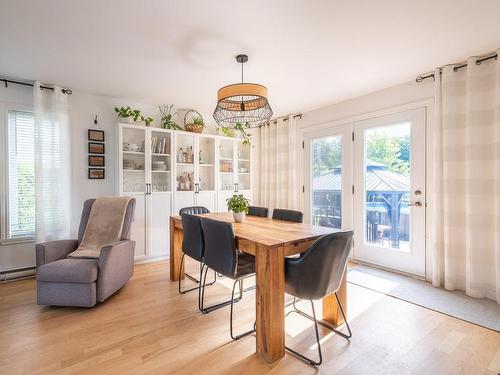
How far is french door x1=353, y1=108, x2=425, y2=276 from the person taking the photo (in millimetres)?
3164

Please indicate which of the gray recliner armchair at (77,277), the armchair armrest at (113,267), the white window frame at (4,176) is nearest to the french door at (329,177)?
the armchair armrest at (113,267)

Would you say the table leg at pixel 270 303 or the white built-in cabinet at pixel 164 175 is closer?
the table leg at pixel 270 303

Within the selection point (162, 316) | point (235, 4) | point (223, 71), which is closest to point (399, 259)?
point (162, 316)

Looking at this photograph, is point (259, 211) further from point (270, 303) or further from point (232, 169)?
point (270, 303)

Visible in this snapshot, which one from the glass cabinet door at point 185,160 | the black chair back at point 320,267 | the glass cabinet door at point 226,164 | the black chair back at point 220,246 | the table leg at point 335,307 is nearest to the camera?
the black chair back at point 320,267

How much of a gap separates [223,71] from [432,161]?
100 inches

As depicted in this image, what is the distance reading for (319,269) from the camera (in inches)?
65.8

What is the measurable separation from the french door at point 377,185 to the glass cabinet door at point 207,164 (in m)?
1.66

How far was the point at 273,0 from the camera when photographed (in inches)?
Result: 70.4

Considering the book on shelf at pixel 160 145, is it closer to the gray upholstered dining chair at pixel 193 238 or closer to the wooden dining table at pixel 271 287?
the gray upholstered dining chair at pixel 193 238

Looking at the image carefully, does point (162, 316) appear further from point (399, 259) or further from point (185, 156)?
point (399, 259)

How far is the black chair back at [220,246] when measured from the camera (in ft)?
6.54

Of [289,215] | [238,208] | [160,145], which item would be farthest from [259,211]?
[160,145]

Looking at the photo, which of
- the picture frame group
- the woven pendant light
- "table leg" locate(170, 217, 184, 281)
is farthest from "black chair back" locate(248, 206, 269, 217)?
the picture frame group
